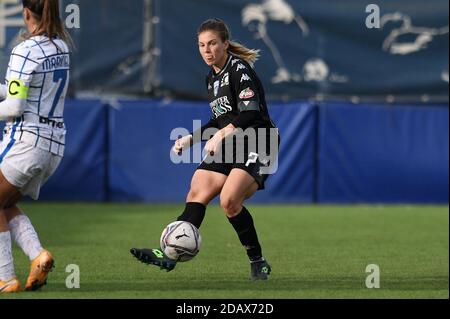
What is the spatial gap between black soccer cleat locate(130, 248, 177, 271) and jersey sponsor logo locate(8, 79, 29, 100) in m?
1.43

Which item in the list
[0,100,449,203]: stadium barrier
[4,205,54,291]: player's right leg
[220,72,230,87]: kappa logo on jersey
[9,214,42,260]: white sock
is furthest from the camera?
[0,100,449,203]: stadium barrier

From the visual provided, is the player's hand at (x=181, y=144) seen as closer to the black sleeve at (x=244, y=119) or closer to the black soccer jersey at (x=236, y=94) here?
the black soccer jersey at (x=236, y=94)

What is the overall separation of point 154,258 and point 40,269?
89 cm

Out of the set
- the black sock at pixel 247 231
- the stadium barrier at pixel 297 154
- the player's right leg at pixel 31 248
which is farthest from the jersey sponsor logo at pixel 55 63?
→ the stadium barrier at pixel 297 154

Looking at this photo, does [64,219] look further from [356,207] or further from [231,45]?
[231,45]

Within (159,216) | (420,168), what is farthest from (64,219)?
(420,168)

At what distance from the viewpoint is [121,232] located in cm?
1231

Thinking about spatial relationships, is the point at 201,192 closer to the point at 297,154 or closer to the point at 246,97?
the point at 246,97

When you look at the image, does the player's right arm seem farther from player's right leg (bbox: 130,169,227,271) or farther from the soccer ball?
the soccer ball

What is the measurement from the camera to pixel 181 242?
24.7 feet

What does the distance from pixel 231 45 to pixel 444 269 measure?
281cm

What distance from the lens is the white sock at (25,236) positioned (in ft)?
23.3

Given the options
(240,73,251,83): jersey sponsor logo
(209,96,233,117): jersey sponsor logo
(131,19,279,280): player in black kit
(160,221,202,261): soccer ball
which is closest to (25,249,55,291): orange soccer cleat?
(131,19,279,280): player in black kit

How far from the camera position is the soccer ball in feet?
24.7
